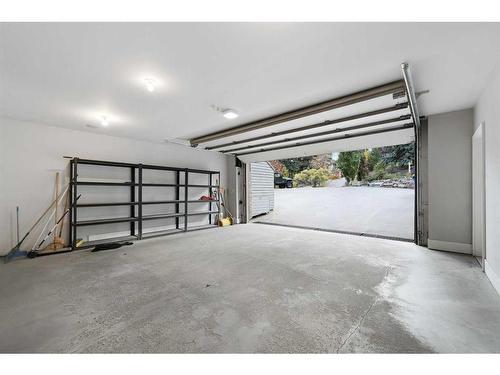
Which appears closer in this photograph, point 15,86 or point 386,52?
point 386,52

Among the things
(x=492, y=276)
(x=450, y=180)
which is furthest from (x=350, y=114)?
(x=492, y=276)

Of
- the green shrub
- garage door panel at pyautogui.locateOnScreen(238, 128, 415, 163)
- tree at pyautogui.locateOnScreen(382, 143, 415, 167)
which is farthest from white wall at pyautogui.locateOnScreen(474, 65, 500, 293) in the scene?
the green shrub

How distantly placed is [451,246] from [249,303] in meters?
4.05

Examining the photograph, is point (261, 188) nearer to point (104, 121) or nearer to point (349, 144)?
point (349, 144)

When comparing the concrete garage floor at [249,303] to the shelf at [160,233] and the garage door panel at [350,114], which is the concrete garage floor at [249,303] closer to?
the shelf at [160,233]

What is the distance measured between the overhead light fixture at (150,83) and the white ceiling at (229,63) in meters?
0.08

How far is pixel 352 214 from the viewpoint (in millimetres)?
7945

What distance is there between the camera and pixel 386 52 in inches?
82.9

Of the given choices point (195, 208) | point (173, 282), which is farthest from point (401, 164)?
point (173, 282)

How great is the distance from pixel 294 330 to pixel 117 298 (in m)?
1.84

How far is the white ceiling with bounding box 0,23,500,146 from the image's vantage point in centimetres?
183

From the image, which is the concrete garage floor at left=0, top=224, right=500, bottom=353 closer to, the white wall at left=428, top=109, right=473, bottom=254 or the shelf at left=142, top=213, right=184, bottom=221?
the white wall at left=428, top=109, right=473, bottom=254

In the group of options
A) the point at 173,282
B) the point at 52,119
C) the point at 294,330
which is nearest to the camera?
the point at 294,330
